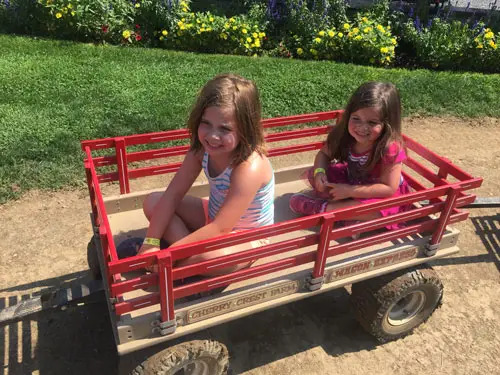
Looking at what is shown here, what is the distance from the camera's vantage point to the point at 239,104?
7.84 ft

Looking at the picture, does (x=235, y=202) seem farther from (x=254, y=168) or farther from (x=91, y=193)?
(x=91, y=193)

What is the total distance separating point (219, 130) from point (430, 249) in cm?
154

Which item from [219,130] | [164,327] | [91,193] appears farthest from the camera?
[91,193]

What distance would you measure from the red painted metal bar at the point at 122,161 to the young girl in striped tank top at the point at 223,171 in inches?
14.5

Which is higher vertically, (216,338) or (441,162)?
(441,162)

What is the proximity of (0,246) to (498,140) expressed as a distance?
5.87 m

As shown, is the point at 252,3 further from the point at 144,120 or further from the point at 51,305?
the point at 51,305

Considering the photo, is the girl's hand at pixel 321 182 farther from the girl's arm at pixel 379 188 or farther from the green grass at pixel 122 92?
the green grass at pixel 122 92

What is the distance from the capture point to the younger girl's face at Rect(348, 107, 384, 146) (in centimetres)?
295

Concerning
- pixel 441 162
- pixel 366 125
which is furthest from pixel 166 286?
pixel 441 162

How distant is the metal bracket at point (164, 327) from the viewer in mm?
2324

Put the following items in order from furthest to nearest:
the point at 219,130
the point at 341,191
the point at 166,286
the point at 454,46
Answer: the point at 454,46 < the point at 341,191 < the point at 219,130 < the point at 166,286

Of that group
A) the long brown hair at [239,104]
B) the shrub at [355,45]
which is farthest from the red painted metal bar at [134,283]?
the shrub at [355,45]

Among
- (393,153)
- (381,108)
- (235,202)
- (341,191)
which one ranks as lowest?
(341,191)
